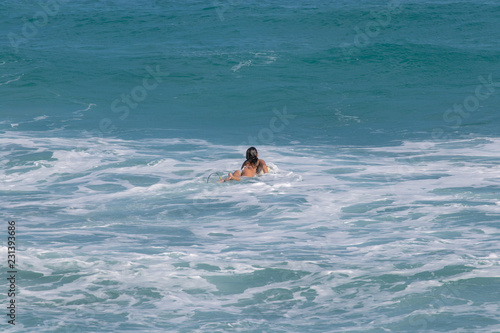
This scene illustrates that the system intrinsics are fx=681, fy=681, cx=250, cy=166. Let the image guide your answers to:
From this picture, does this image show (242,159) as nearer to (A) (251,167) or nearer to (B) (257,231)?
(A) (251,167)

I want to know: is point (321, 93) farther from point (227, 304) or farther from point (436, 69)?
point (227, 304)

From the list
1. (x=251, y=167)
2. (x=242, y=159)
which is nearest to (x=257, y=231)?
(x=251, y=167)

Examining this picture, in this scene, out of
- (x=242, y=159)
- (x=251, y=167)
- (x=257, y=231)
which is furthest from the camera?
(x=242, y=159)

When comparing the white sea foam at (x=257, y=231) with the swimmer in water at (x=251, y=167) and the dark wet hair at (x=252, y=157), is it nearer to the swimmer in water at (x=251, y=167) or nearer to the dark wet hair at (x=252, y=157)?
the swimmer in water at (x=251, y=167)

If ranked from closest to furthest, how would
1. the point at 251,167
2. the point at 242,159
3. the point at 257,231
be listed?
1. the point at 257,231
2. the point at 251,167
3. the point at 242,159

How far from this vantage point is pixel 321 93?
68.6ft

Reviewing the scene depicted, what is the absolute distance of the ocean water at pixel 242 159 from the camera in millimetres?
6898

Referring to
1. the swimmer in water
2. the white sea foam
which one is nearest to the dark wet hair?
the swimmer in water

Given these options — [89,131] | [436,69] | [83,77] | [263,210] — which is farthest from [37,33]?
[263,210]

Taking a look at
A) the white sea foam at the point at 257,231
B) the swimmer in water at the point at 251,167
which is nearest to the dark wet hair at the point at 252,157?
the swimmer in water at the point at 251,167

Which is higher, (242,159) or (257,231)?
(242,159)

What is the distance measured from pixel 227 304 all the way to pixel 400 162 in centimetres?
756

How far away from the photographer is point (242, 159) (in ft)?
46.0

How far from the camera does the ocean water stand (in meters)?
6.90
